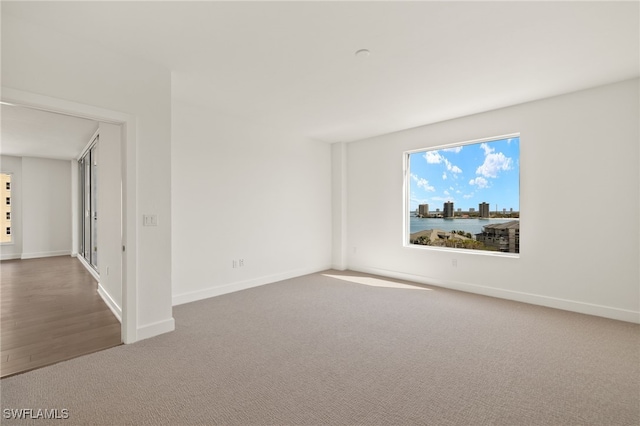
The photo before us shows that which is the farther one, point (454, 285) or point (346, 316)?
point (454, 285)

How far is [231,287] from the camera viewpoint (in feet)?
15.0

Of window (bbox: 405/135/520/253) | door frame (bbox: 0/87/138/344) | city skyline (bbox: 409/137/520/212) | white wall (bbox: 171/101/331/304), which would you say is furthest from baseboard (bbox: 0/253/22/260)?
city skyline (bbox: 409/137/520/212)

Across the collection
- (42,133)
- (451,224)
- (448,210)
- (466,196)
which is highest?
(42,133)

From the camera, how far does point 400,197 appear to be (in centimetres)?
547

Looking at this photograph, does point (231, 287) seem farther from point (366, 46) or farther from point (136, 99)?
point (366, 46)

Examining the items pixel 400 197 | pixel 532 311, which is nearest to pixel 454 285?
pixel 532 311

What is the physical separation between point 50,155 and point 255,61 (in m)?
7.54

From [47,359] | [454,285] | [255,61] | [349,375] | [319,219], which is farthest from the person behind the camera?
[319,219]

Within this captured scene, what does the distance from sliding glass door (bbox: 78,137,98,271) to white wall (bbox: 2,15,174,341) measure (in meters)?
3.22

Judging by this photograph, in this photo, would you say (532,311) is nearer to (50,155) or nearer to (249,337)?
(249,337)

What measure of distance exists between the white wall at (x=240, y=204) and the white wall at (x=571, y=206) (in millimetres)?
2405

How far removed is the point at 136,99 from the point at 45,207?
7.34 m

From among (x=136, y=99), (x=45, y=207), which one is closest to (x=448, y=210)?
(x=136, y=99)

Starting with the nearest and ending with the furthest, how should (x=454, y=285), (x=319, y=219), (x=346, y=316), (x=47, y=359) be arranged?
(x=47, y=359), (x=346, y=316), (x=454, y=285), (x=319, y=219)
